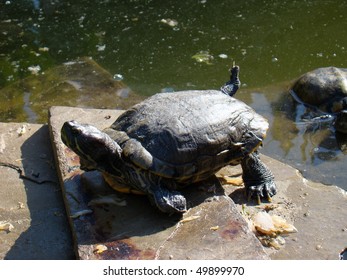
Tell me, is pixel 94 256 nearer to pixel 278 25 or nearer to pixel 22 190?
pixel 22 190

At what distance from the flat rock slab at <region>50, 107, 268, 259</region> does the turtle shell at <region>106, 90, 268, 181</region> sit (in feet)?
1.04

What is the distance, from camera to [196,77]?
693 centimetres

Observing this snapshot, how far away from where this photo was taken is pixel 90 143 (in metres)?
3.58

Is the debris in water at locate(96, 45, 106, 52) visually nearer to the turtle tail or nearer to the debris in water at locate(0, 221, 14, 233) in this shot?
the turtle tail

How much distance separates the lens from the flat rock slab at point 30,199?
367 cm

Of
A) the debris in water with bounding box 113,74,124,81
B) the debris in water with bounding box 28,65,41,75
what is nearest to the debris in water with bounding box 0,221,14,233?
the debris in water with bounding box 113,74,124,81

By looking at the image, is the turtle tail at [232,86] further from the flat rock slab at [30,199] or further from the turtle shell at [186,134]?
the flat rock slab at [30,199]

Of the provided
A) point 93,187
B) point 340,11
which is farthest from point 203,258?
point 340,11

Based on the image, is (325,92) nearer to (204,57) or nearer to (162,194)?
(204,57)

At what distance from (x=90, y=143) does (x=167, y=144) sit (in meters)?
0.56

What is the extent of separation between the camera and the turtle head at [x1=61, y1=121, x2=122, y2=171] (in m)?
3.56

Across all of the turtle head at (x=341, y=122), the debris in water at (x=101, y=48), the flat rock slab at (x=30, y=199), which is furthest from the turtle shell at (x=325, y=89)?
the flat rock slab at (x=30, y=199)

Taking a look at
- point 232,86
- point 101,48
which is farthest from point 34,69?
point 232,86

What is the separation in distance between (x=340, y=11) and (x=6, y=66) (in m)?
5.67
